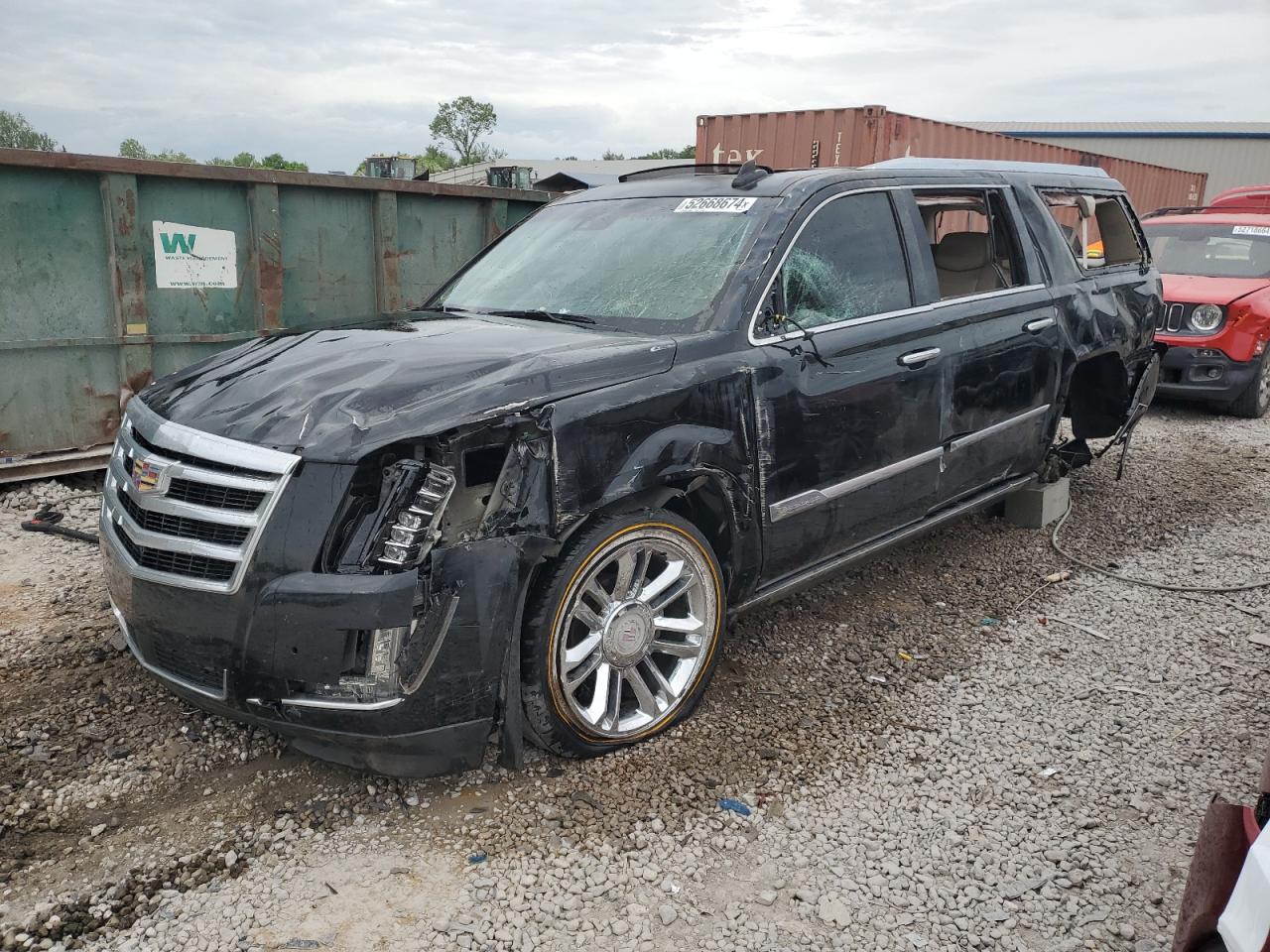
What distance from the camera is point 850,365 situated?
3658mm

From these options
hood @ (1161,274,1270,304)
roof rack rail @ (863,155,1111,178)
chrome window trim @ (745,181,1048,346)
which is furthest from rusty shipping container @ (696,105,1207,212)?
chrome window trim @ (745,181,1048,346)

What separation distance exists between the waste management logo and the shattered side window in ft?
14.1

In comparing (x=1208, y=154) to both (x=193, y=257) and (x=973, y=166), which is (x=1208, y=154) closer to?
(x=973, y=166)

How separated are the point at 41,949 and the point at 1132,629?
163 inches

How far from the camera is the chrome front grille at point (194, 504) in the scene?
8.50ft

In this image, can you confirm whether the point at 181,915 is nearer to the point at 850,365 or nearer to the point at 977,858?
the point at 977,858

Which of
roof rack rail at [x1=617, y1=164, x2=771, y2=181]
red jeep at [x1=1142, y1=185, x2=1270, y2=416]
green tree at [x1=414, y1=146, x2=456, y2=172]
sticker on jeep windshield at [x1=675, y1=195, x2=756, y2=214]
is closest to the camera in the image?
sticker on jeep windshield at [x1=675, y1=195, x2=756, y2=214]

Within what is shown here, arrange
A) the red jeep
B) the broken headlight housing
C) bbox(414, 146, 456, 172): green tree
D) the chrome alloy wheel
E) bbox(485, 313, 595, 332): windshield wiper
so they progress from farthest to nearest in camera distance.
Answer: bbox(414, 146, 456, 172): green tree < the red jeep < bbox(485, 313, 595, 332): windshield wiper < the chrome alloy wheel < the broken headlight housing

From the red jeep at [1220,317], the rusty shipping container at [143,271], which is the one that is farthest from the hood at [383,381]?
the red jeep at [1220,317]

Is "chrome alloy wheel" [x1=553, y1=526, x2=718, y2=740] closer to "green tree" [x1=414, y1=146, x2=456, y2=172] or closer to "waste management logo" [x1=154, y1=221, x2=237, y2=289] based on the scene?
"waste management logo" [x1=154, y1=221, x2=237, y2=289]

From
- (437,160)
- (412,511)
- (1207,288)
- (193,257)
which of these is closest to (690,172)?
(412,511)

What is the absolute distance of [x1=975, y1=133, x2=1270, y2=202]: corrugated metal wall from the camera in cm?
3222

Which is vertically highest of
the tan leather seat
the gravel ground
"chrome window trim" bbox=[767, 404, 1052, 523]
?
the tan leather seat

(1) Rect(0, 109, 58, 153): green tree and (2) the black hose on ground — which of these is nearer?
(2) the black hose on ground
